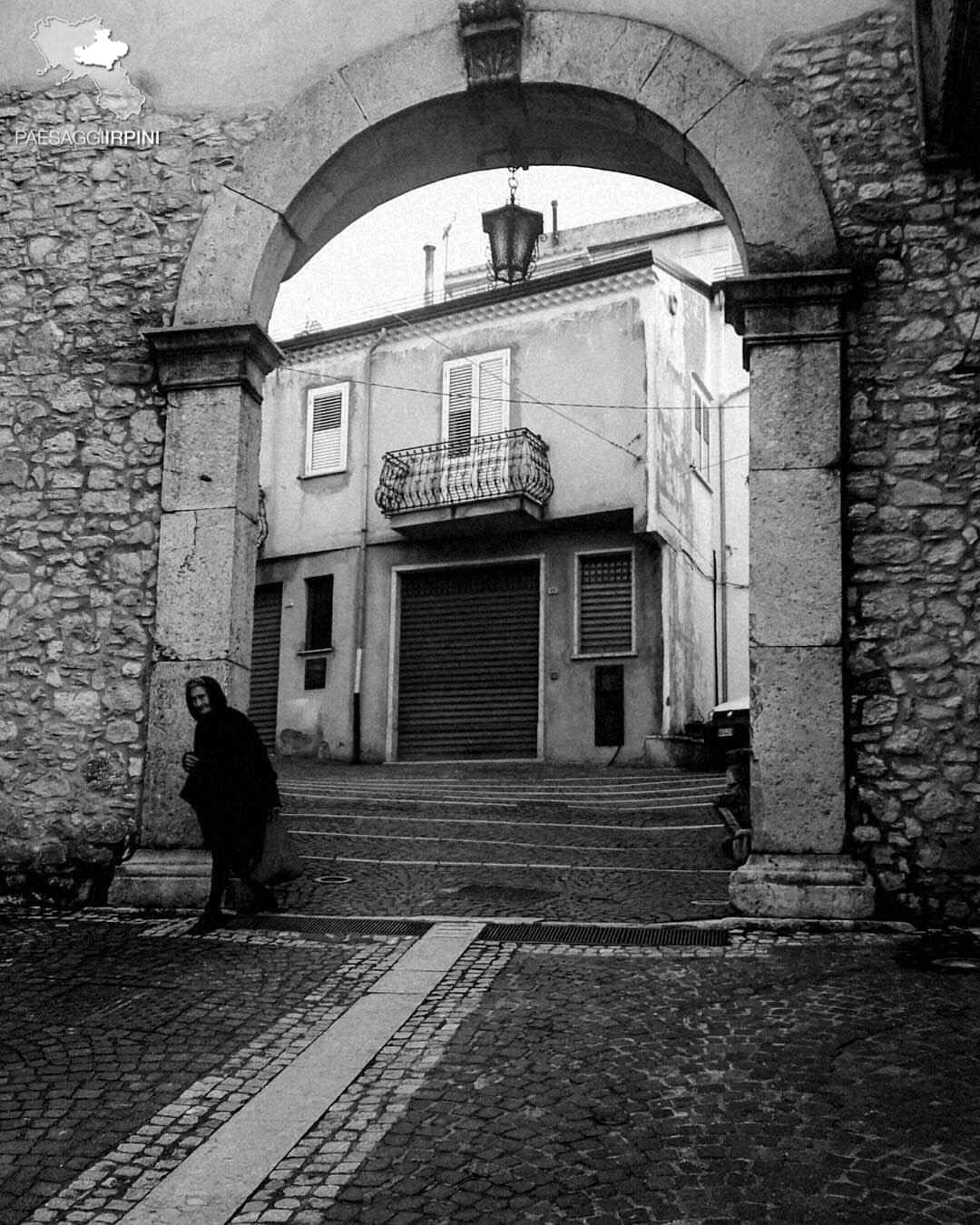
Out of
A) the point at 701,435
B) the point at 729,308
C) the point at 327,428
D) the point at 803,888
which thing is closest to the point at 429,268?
the point at 327,428

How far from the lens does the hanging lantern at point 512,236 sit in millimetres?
9336

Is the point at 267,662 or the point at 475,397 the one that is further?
the point at 267,662

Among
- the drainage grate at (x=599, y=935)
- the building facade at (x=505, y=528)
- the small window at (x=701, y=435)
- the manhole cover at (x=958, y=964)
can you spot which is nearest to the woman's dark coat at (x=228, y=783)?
the drainage grate at (x=599, y=935)

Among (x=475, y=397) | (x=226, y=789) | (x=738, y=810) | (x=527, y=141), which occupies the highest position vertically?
(x=475, y=397)


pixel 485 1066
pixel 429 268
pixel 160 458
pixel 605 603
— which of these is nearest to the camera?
pixel 485 1066

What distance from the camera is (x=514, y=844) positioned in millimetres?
9430

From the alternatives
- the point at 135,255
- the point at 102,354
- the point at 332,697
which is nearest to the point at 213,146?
the point at 135,255

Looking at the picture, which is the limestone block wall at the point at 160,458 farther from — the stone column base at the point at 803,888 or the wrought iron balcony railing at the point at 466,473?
the wrought iron balcony railing at the point at 466,473

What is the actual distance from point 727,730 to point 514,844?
23.6 feet

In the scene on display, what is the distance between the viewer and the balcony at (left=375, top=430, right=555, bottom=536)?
60.0 feet

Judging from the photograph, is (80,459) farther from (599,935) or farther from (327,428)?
(327,428)

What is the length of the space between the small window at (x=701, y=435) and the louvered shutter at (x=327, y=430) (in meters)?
6.13

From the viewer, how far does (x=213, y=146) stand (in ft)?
24.1

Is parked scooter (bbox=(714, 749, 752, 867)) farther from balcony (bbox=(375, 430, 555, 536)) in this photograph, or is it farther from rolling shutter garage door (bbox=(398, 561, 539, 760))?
balcony (bbox=(375, 430, 555, 536))
